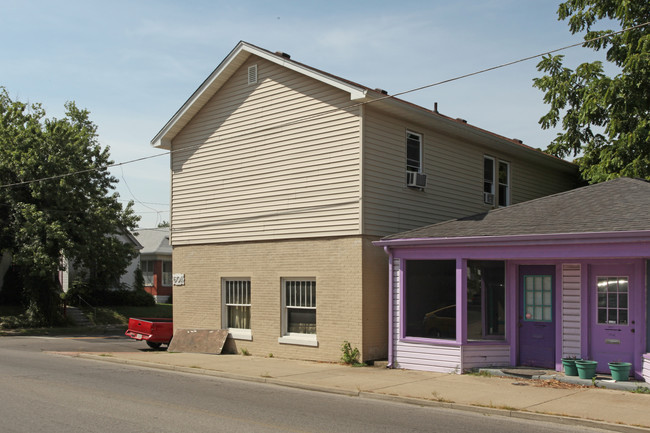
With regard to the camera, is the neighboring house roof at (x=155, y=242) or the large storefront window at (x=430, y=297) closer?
the large storefront window at (x=430, y=297)

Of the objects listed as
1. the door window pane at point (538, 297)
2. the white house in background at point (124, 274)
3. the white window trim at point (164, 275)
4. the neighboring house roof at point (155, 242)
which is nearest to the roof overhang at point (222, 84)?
the door window pane at point (538, 297)

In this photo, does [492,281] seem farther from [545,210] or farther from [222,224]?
[222,224]

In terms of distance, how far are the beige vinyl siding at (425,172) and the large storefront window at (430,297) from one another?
157cm

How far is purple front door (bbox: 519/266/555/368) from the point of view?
1412 centimetres

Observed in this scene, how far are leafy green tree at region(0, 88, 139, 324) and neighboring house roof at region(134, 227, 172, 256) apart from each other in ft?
49.0

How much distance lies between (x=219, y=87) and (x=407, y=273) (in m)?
8.65

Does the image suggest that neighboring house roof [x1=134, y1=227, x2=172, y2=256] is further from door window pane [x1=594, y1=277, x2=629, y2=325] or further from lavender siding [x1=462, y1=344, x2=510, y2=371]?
door window pane [x1=594, y1=277, x2=629, y2=325]

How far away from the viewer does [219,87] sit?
19.9 m

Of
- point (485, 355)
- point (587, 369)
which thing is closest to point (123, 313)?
point (485, 355)

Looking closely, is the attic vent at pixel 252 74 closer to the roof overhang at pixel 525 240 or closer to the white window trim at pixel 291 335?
the white window trim at pixel 291 335

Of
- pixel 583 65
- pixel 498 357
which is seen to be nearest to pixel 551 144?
pixel 583 65

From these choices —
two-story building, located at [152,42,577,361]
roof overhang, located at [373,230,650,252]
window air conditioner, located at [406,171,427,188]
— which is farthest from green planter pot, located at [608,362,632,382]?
window air conditioner, located at [406,171,427,188]

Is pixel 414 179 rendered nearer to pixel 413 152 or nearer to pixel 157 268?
pixel 413 152

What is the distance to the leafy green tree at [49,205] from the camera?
28.1 meters
